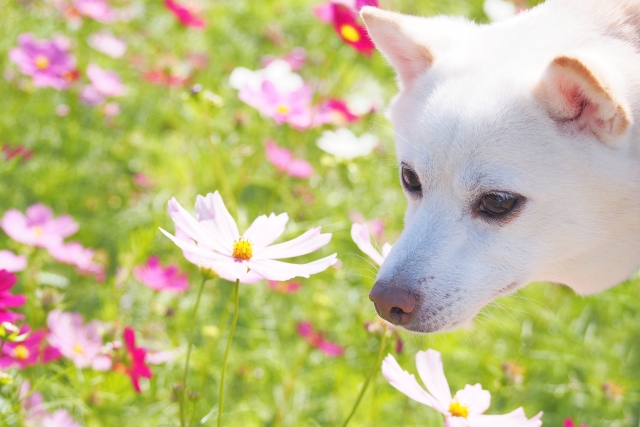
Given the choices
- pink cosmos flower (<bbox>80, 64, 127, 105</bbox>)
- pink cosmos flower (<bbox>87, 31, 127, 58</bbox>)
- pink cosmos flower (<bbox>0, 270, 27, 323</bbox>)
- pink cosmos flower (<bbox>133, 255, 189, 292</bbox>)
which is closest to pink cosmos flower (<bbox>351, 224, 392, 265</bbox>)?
pink cosmos flower (<bbox>0, 270, 27, 323</bbox>)

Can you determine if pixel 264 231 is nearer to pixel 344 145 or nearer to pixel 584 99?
pixel 584 99

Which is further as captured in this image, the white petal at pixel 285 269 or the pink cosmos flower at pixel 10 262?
the pink cosmos flower at pixel 10 262

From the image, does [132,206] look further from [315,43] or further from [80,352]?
[315,43]

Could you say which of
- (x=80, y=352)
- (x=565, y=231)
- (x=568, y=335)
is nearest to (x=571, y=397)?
(x=568, y=335)

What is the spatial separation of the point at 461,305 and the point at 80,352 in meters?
0.88

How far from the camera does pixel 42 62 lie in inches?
94.5

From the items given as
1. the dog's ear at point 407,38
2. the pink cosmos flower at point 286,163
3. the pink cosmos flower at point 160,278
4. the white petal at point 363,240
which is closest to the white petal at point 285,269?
the white petal at point 363,240

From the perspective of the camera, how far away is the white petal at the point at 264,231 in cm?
119

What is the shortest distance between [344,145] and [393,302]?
109 centimetres

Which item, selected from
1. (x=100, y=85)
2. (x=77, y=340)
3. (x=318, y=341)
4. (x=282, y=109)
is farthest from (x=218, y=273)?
(x=100, y=85)

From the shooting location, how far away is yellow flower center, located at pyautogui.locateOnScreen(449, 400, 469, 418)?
109cm

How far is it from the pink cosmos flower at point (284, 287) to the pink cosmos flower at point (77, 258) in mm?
564

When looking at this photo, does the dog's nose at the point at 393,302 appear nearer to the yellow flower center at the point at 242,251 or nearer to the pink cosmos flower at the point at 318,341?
the yellow flower center at the point at 242,251

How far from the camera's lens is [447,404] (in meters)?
1.11
